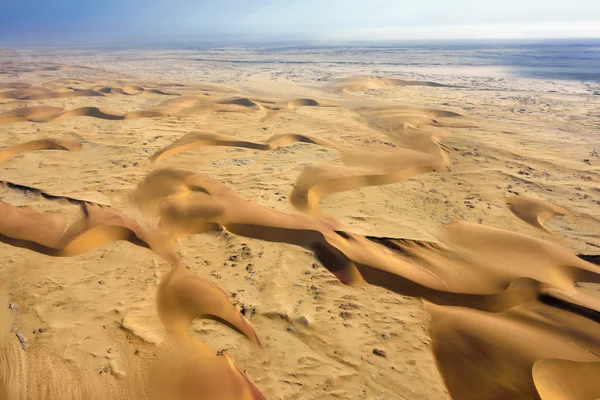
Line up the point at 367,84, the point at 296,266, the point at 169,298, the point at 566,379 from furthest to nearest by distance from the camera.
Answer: the point at 367,84 < the point at 296,266 < the point at 169,298 < the point at 566,379

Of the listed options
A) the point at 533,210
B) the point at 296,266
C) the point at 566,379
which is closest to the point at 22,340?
the point at 296,266

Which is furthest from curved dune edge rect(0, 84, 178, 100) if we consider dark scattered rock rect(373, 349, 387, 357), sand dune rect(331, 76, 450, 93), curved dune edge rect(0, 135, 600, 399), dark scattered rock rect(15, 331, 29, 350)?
dark scattered rock rect(373, 349, 387, 357)

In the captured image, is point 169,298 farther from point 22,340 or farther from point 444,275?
point 444,275

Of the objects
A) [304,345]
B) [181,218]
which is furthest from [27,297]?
[304,345]

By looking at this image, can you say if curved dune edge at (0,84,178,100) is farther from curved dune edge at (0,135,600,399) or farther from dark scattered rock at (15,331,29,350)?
dark scattered rock at (15,331,29,350)

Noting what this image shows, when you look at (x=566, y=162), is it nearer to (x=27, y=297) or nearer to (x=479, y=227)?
(x=479, y=227)

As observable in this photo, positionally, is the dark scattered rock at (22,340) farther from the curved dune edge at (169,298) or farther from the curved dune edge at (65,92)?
the curved dune edge at (65,92)
